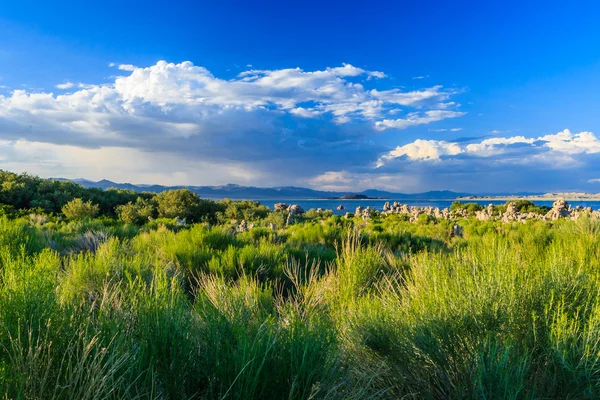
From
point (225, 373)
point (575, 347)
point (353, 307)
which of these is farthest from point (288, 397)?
point (575, 347)

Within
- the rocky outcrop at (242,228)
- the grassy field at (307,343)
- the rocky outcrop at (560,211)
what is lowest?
the rocky outcrop at (242,228)

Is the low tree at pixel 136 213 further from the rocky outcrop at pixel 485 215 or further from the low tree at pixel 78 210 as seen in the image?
the rocky outcrop at pixel 485 215

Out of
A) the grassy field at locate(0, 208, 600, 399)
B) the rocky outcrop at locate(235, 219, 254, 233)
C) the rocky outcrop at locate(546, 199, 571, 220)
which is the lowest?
the rocky outcrop at locate(235, 219, 254, 233)

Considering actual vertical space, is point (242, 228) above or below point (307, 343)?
below

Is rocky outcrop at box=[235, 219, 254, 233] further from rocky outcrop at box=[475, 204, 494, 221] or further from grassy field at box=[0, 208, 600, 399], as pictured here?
rocky outcrop at box=[475, 204, 494, 221]

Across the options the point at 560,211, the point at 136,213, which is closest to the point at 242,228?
the point at 136,213

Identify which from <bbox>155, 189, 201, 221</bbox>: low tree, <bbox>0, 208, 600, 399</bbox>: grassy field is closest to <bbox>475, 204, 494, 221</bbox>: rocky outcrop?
<bbox>155, 189, 201, 221</bbox>: low tree

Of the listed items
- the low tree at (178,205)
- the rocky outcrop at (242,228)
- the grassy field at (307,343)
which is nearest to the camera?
the grassy field at (307,343)

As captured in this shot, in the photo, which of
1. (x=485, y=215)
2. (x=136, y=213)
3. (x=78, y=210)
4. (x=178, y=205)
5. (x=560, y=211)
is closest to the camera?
(x=78, y=210)

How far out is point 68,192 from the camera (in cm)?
2195

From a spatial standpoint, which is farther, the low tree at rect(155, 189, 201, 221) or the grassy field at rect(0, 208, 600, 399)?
the low tree at rect(155, 189, 201, 221)

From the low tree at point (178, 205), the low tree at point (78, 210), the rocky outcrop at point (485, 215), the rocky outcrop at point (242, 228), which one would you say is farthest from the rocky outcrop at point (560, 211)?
the low tree at point (78, 210)

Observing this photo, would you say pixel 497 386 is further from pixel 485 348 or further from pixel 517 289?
pixel 517 289

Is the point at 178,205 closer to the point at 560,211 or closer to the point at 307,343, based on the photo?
the point at 560,211
